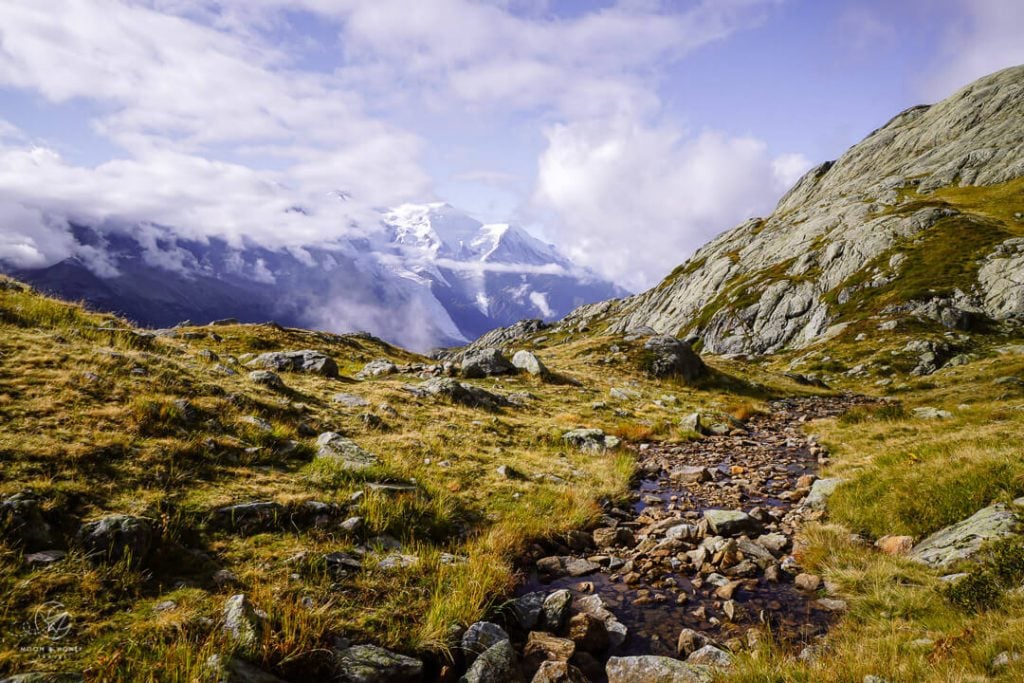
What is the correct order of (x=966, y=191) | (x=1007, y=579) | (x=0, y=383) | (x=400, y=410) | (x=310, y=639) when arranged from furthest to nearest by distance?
(x=966, y=191), (x=400, y=410), (x=0, y=383), (x=1007, y=579), (x=310, y=639)

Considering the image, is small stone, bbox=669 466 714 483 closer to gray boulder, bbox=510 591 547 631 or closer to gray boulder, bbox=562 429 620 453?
gray boulder, bbox=562 429 620 453

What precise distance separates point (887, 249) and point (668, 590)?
111968mm

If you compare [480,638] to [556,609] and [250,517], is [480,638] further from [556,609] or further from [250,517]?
[250,517]

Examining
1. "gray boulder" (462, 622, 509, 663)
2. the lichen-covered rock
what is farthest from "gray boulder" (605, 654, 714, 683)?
the lichen-covered rock

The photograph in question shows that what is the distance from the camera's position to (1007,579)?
236 inches

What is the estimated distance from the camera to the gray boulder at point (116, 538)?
638 cm

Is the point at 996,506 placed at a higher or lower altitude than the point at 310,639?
higher

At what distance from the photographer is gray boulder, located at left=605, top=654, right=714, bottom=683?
18.4 feet

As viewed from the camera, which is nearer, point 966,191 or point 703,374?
point 703,374

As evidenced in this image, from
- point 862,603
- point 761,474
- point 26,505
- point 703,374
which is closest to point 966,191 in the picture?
point 703,374

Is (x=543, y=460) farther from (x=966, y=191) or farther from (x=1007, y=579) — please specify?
(x=966, y=191)

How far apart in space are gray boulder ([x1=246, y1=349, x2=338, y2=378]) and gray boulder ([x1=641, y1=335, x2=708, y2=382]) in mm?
24755

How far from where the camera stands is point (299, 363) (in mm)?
24281

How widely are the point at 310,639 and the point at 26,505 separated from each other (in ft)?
15.3
